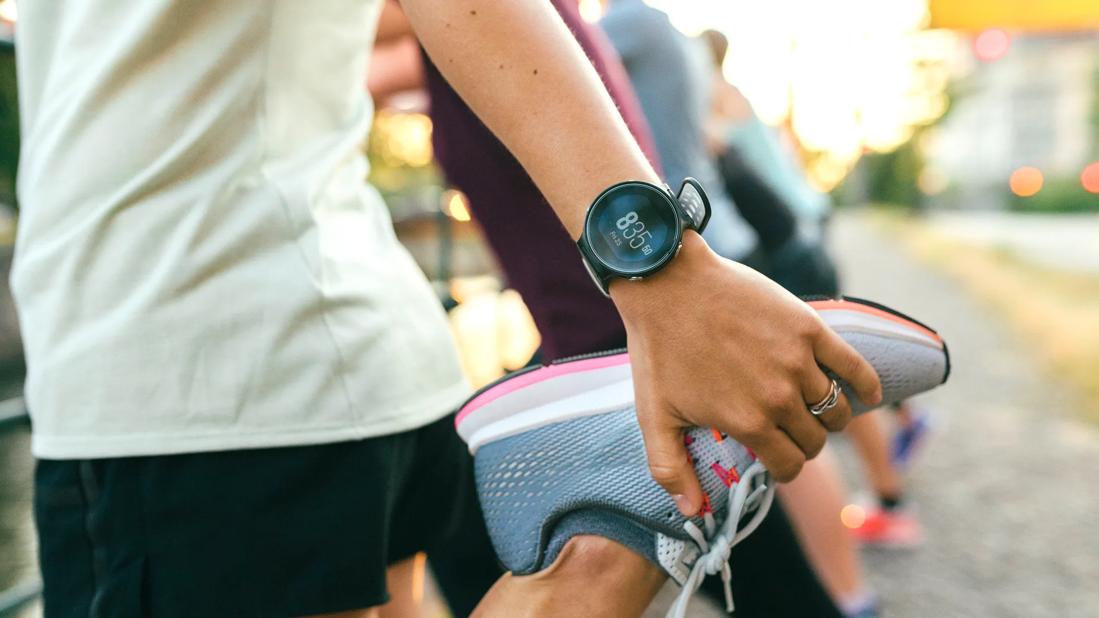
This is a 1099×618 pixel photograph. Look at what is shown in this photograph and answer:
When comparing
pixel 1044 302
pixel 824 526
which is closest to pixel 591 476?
pixel 824 526

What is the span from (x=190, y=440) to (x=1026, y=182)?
52.0 metres

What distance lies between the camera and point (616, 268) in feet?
2.67

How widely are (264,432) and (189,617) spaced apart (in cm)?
21

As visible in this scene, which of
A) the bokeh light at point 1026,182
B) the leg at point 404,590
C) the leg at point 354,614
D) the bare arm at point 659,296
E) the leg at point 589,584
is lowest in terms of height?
the bokeh light at point 1026,182

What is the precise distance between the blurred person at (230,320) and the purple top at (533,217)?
283 millimetres

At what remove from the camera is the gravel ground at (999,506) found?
2936mm

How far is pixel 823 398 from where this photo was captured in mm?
826

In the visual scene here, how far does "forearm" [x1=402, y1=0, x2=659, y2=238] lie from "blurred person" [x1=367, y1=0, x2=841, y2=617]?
28 cm

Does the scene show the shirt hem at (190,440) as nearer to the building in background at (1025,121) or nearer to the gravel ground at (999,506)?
the gravel ground at (999,506)

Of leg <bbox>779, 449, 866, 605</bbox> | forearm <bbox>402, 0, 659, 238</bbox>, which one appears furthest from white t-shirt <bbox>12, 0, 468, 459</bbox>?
leg <bbox>779, 449, 866, 605</bbox>

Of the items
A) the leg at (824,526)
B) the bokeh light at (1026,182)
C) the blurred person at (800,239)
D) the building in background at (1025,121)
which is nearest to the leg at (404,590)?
the leg at (824,526)

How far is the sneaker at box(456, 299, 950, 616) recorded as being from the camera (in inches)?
35.6

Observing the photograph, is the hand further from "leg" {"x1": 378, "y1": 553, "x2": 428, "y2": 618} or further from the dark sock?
the dark sock

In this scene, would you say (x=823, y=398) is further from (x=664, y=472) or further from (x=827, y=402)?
(x=664, y=472)
